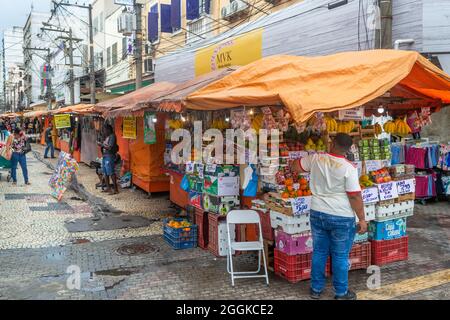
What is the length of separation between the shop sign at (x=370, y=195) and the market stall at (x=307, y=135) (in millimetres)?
14

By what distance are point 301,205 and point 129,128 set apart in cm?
792

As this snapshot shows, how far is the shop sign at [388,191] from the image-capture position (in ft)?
19.1

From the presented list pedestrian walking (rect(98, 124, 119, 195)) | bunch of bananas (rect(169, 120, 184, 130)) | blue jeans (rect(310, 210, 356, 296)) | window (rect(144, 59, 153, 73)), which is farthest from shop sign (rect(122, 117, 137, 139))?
window (rect(144, 59, 153, 73))

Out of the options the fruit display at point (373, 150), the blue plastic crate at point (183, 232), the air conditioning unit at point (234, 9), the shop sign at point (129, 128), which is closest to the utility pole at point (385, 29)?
the fruit display at point (373, 150)

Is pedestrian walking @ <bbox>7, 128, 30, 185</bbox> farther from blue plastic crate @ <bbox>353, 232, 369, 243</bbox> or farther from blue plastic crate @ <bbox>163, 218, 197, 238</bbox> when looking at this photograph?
blue plastic crate @ <bbox>353, 232, 369, 243</bbox>

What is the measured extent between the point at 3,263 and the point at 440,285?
606 centimetres

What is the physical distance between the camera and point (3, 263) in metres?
6.14

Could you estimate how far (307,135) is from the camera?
616 centimetres

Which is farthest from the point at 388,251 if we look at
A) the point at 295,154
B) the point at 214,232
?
the point at 214,232

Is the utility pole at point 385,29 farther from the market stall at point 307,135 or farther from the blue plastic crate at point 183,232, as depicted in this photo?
the blue plastic crate at point 183,232

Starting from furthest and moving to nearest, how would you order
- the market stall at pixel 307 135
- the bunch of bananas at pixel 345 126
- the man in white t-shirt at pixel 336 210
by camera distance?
the bunch of bananas at pixel 345 126 < the market stall at pixel 307 135 < the man in white t-shirt at pixel 336 210

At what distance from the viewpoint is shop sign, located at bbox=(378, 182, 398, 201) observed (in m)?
5.81

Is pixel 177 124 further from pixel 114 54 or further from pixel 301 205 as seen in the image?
pixel 114 54
